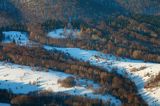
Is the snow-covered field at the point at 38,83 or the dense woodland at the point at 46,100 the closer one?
the dense woodland at the point at 46,100

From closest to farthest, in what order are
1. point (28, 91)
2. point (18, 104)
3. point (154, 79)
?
point (18, 104), point (28, 91), point (154, 79)

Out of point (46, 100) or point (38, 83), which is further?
point (38, 83)

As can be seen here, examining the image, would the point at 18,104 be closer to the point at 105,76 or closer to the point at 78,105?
the point at 78,105

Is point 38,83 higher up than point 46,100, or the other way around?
point 46,100

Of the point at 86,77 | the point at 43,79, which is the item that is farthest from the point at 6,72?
the point at 86,77

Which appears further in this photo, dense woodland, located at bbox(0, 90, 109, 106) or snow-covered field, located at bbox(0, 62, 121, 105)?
snow-covered field, located at bbox(0, 62, 121, 105)

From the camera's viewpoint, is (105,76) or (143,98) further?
(105,76)

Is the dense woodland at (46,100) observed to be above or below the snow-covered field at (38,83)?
above

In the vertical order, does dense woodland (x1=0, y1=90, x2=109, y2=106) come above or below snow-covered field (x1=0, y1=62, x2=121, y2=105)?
above
